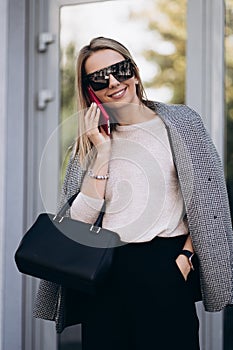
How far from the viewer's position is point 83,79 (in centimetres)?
255

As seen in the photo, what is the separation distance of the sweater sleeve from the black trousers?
0.16 metres

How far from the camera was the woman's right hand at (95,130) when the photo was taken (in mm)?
2523

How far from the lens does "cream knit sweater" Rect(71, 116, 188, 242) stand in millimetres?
2420

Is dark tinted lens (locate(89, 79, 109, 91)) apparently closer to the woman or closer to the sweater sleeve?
the woman

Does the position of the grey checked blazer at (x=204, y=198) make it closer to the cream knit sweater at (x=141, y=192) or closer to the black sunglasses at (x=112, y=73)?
the cream knit sweater at (x=141, y=192)

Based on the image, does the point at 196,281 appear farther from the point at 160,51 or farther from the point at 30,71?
the point at 30,71

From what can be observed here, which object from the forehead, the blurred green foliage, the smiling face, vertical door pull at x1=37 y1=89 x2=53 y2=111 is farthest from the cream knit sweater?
vertical door pull at x1=37 y1=89 x2=53 y2=111

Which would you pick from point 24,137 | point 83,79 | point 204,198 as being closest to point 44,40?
point 24,137

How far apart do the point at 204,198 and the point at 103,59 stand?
0.56m

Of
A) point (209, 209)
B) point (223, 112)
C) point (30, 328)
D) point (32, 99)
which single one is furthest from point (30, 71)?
point (209, 209)

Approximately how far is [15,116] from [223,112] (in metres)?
0.98

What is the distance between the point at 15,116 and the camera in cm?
359

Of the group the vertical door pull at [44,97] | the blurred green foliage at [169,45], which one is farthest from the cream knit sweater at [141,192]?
the vertical door pull at [44,97]

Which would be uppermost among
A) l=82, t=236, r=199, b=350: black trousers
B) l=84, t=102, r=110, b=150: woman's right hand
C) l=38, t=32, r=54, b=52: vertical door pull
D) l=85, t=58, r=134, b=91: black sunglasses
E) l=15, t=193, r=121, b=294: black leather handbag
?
l=38, t=32, r=54, b=52: vertical door pull
